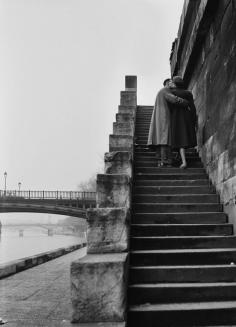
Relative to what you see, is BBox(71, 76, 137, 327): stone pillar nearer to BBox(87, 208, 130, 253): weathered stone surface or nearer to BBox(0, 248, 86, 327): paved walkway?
BBox(87, 208, 130, 253): weathered stone surface

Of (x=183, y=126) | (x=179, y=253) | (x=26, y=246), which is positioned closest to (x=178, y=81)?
(x=183, y=126)

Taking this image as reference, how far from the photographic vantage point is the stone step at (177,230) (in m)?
5.00

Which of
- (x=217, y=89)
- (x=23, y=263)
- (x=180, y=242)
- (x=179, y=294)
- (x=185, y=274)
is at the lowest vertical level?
(x=23, y=263)

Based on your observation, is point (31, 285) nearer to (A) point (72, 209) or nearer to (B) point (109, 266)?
(B) point (109, 266)

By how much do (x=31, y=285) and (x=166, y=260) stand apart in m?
2.47

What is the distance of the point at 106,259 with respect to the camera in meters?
3.50

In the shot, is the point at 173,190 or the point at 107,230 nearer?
the point at 107,230

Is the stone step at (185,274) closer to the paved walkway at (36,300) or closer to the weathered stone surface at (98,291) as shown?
the weathered stone surface at (98,291)

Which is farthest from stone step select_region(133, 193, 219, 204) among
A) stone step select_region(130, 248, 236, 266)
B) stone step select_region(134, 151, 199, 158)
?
stone step select_region(134, 151, 199, 158)

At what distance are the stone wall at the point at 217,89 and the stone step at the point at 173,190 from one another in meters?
0.21

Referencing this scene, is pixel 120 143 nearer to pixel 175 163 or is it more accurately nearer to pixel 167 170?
pixel 167 170

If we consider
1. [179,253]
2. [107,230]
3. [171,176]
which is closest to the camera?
[107,230]

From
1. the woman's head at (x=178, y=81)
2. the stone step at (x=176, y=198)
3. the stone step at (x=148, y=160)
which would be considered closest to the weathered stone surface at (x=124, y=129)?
the stone step at (x=148, y=160)

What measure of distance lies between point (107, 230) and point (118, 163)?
6.79ft
